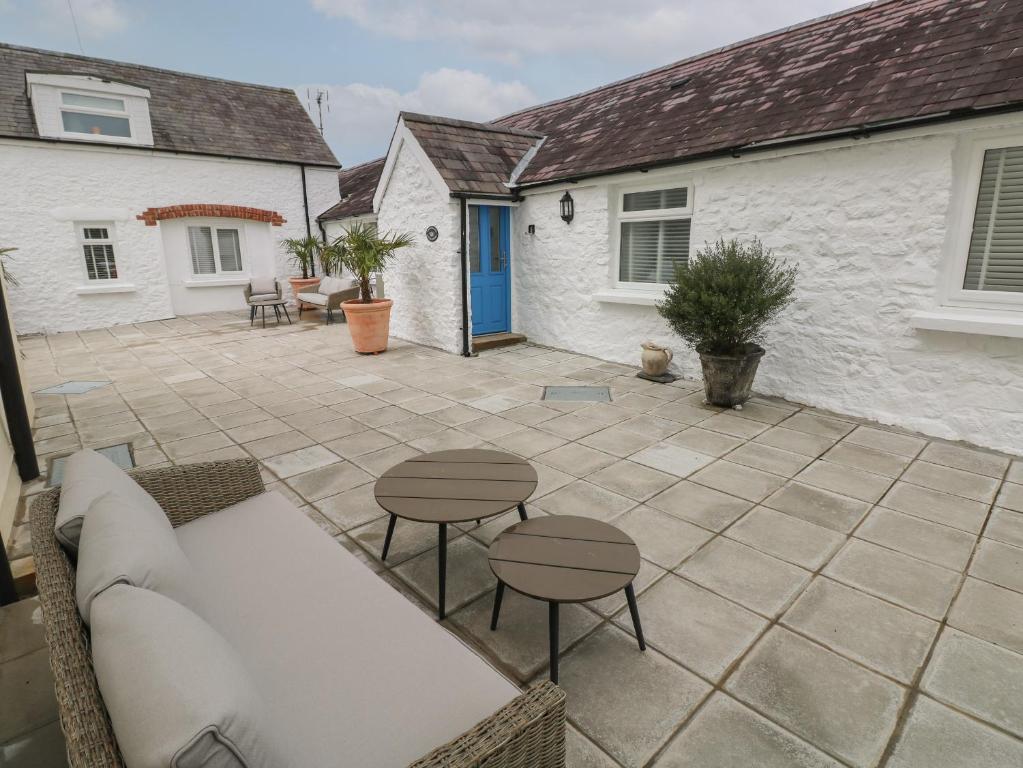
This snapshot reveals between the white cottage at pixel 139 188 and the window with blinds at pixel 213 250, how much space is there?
0.08ft

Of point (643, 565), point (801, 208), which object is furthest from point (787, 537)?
point (801, 208)

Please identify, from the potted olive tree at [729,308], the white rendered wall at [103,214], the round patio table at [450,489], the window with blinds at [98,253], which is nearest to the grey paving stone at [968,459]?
the potted olive tree at [729,308]

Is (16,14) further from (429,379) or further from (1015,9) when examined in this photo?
(1015,9)

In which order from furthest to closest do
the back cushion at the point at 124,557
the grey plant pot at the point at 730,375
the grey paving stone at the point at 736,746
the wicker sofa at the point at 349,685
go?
the grey plant pot at the point at 730,375
the grey paving stone at the point at 736,746
the back cushion at the point at 124,557
the wicker sofa at the point at 349,685

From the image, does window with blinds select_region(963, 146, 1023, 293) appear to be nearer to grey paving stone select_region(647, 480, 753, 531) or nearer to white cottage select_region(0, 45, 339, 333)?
grey paving stone select_region(647, 480, 753, 531)

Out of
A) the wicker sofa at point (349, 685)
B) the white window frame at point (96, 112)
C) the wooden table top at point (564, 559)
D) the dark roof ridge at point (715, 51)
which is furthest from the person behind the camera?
the white window frame at point (96, 112)

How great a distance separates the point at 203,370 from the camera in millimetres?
7434

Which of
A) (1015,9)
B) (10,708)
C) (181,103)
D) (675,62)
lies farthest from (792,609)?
(181,103)

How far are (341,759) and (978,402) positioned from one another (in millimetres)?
5500

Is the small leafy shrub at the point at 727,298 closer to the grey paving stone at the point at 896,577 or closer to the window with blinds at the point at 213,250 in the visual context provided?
the grey paving stone at the point at 896,577

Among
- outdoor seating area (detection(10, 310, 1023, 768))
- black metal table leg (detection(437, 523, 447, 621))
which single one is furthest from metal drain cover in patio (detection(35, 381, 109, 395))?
black metal table leg (detection(437, 523, 447, 621))

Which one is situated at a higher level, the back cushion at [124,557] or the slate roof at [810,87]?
the slate roof at [810,87]

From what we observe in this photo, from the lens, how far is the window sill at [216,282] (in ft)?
40.3

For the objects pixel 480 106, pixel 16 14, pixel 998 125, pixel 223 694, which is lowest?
pixel 223 694
